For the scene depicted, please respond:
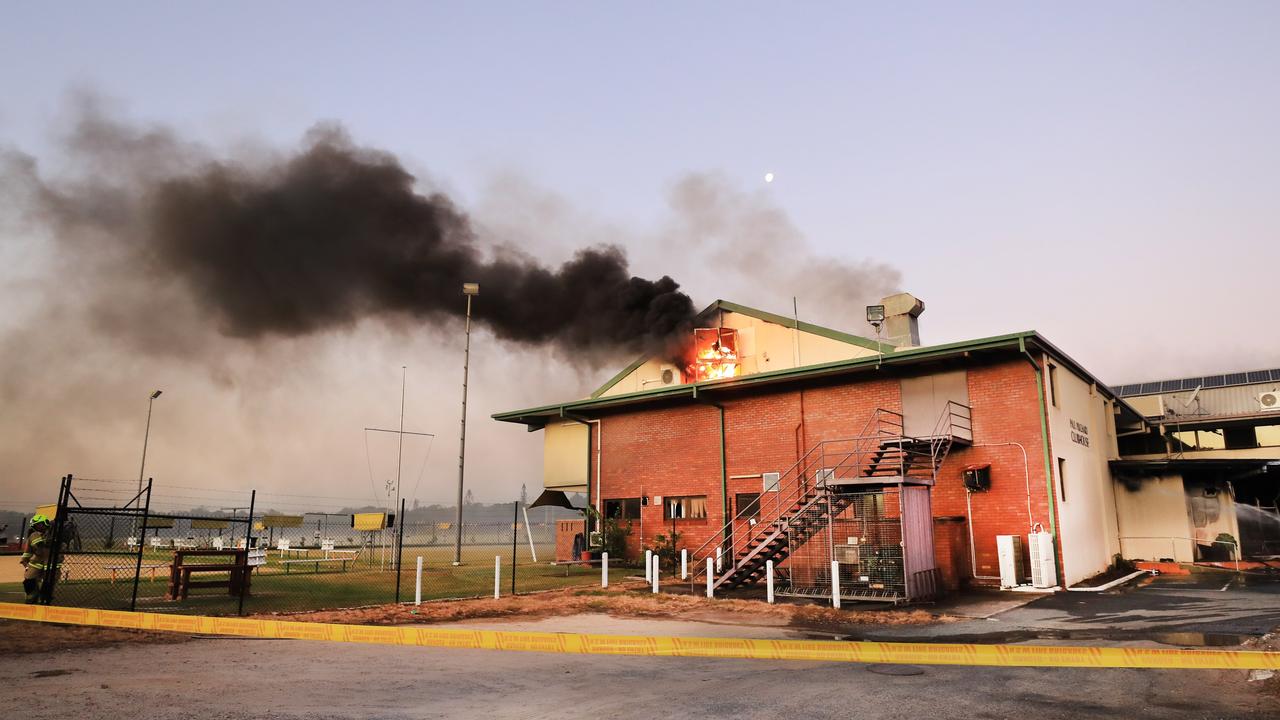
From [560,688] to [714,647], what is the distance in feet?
6.45

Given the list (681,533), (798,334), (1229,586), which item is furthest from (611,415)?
(1229,586)

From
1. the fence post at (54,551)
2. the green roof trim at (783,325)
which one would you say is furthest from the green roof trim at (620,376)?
the fence post at (54,551)

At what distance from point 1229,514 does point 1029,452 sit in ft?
50.8

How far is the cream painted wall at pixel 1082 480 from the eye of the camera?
19812 mm

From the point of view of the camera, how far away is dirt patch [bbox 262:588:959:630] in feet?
44.5

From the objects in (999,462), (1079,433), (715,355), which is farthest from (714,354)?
(1079,433)

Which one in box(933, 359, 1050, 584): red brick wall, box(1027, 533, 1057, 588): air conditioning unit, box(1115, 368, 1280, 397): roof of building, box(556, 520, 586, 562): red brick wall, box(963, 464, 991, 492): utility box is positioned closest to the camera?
box(1027, 533, 1057, 588): air conditioning unit

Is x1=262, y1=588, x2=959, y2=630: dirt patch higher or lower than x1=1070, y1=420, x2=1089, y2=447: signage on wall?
lower

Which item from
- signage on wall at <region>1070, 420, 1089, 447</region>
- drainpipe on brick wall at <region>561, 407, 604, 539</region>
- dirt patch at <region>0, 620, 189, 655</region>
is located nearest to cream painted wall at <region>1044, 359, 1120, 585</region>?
signage on wall at <region>1070, 420, 1089, 447</region>

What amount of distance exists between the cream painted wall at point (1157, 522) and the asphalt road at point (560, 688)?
2106 cm

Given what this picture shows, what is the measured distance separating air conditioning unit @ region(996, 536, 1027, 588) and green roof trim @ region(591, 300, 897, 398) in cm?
747

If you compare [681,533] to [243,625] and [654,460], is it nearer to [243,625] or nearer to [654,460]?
[654,460]

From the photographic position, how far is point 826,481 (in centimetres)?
1855

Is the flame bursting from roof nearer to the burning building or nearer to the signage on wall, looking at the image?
the burning building
